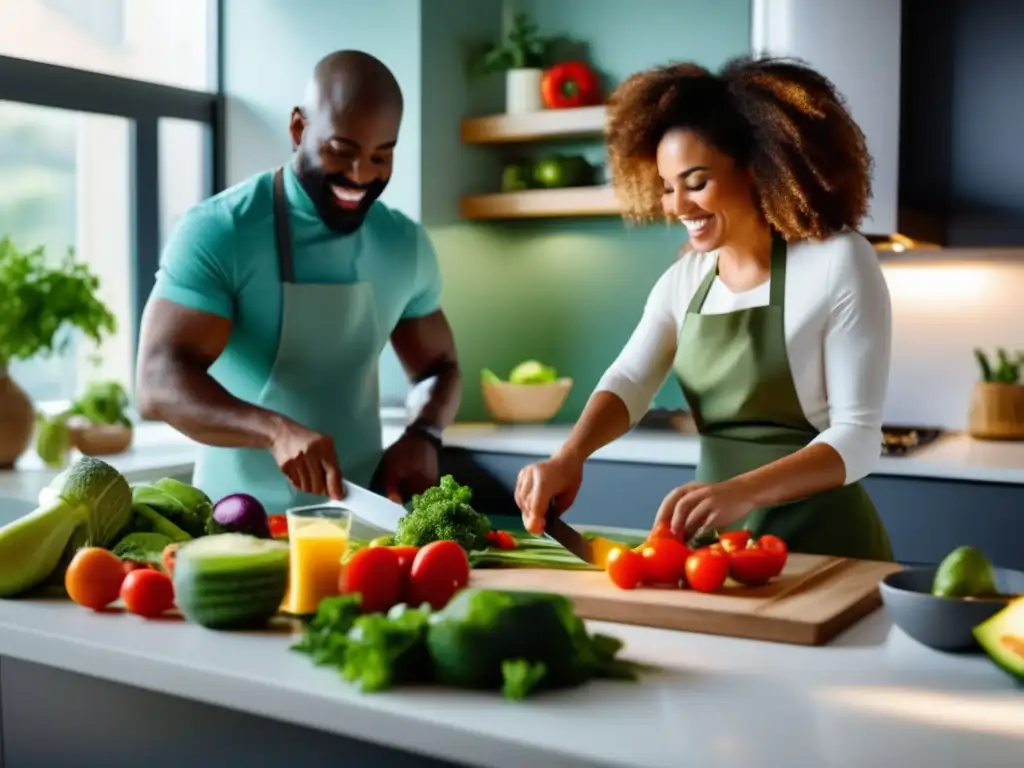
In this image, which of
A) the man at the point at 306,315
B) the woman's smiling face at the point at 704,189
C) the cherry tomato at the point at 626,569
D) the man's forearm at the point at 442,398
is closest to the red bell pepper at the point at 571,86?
the man at the point at 306,315

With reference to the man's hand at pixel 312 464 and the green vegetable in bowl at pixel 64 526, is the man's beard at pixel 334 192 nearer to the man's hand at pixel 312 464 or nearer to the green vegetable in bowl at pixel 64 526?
the man's hand at pixel 312 464

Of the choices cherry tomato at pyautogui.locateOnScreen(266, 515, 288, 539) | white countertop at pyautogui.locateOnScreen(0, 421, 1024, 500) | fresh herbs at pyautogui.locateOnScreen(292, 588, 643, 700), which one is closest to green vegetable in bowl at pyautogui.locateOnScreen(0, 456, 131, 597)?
cherry tomato at pyautogui.locateOnScreen(266, 515, 288, 539)

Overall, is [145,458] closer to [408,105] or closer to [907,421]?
[408,105]

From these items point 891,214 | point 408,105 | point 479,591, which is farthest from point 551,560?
point 408,105

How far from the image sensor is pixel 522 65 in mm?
3896

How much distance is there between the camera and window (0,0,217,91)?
11.8ft

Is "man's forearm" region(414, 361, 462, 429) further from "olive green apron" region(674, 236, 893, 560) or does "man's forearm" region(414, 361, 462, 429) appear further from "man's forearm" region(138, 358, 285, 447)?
"olive green apron" region(674, 236, 893, 560)

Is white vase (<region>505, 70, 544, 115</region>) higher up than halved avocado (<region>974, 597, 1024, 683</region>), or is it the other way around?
white vase (<region>505, 70, 544, 115</region>)

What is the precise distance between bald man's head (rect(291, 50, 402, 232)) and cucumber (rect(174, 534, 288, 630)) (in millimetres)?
994

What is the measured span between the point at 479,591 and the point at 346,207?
1257 millimetres

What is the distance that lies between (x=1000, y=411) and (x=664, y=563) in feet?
6.67

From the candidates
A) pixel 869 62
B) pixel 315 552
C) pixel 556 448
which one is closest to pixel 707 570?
pixel 315 552

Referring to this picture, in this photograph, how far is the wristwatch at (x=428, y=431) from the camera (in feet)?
8.00

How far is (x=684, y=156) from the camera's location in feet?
6.66
